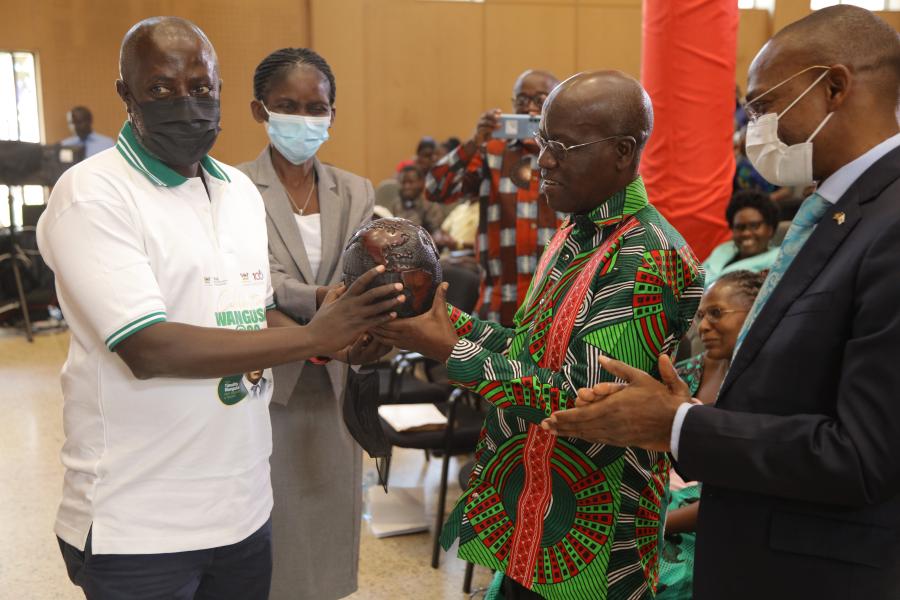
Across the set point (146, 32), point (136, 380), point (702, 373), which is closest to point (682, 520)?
point (702, 373)

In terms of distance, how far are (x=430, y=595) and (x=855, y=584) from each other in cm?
235

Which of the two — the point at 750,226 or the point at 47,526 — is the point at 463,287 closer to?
the point at 750,226

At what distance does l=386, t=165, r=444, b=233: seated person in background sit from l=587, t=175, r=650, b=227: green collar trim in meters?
6.60

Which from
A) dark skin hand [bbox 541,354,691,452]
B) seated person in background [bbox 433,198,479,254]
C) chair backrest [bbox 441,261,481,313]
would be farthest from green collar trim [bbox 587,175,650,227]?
seated person in background [bbox 433,198,479,254]

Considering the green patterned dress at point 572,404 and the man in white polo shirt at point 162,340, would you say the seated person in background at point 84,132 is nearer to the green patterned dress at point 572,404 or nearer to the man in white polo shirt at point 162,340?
the man in white polo shirt at point 162,340

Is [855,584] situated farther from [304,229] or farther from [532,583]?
[304,229]

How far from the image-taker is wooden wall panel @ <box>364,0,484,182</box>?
11086 millimetres

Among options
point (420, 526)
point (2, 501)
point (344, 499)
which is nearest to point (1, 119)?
Result: point (2, 501)

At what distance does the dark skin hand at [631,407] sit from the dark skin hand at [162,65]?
0.96m

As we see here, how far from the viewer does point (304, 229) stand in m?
2.52

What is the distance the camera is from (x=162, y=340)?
57.6 inches

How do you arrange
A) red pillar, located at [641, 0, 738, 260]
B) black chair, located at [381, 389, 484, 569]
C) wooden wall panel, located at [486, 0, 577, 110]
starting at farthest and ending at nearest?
wooden wall panel, located at [486, 0, 577, 110] < red pillar, located at [641, 0, 738, 260] < black chair, located at [381, 389, 484, 569]

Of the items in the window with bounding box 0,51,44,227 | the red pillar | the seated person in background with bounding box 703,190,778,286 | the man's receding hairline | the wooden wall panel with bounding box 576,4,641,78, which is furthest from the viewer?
the wooden wall panel with bounding box 576,4,641,78

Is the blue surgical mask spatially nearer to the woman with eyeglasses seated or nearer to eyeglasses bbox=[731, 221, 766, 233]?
the woman with eyeglasses seated
